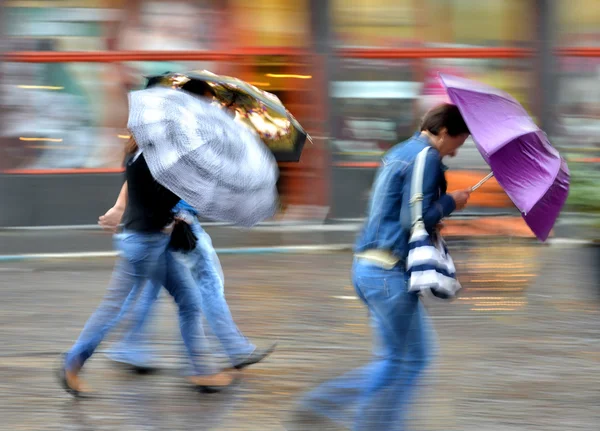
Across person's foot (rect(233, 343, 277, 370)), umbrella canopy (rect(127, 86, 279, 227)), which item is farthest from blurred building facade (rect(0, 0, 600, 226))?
umbrella canopy (rect(127, 86, 279, 227))

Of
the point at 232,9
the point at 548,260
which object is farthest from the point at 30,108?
the point at 548,260

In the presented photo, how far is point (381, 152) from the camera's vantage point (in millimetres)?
12039

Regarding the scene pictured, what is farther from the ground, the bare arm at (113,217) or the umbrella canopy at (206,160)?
the umbrella canopy at (206,160)

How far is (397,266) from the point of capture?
192 inches

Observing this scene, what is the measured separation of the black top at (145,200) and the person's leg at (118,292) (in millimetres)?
78

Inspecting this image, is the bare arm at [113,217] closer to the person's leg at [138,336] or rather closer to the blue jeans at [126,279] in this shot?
the blue jeans at [126,279]

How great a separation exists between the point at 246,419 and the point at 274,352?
1.36 m

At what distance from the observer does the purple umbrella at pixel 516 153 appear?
4.70 metres

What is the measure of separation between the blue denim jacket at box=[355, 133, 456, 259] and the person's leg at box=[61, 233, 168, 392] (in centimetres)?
139

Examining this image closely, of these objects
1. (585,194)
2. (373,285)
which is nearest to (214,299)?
(373,285)

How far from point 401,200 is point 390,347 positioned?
67 centimetres

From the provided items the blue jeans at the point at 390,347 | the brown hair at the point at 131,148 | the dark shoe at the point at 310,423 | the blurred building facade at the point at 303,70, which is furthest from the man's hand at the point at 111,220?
the blurred building facade at the point at 303,70

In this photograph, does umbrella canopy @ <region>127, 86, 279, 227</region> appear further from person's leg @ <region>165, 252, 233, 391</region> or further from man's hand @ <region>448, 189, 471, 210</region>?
man's hand @ <region>448, 189, 471, 210</region>

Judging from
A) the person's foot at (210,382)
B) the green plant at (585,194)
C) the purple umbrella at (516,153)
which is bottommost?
the person's foot at (210,382)
